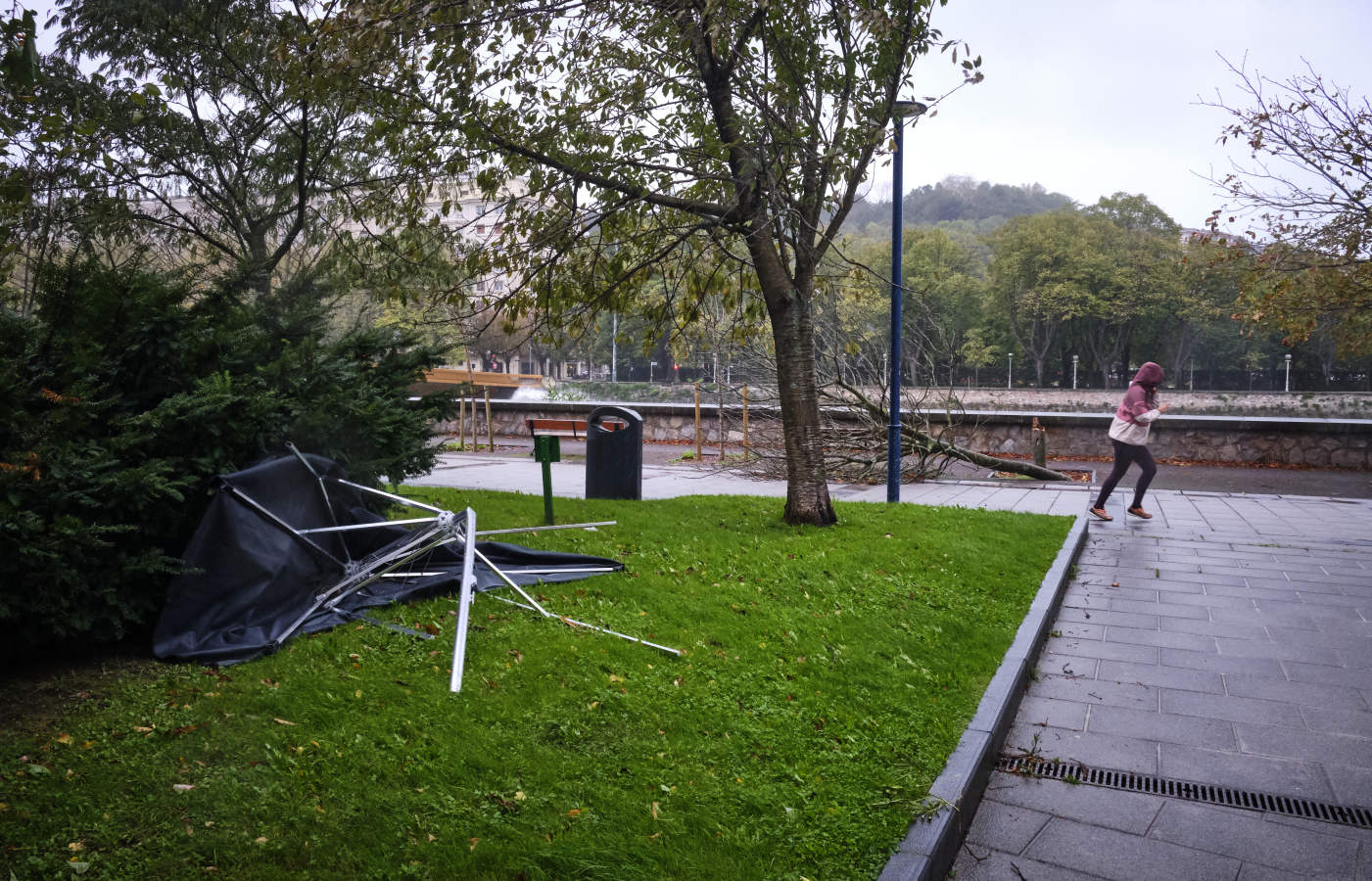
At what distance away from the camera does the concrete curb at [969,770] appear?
9.87 ft

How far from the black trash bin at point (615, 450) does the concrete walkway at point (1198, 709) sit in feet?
16.1

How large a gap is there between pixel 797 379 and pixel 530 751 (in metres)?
5.60

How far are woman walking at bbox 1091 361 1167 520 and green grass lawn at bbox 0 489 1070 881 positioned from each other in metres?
6.22

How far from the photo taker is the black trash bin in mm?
10688

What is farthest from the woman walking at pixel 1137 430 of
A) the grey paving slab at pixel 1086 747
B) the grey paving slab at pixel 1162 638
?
the grey paving slab at pixel 1086 747

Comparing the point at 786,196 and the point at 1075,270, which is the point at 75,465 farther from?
the point at 1075,270

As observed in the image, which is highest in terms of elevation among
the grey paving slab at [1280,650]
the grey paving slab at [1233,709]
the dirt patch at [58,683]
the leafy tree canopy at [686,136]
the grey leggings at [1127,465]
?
the leafy tree canopy at [686,136]

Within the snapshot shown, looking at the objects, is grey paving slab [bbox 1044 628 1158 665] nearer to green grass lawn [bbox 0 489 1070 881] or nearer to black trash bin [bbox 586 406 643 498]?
A: green grass lawn [bbox 0 489 1070 881]

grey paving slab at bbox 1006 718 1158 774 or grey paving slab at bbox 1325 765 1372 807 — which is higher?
grey paving slab at bbox 1325 765 1372 807

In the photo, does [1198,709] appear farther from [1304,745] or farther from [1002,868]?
[1002,868]

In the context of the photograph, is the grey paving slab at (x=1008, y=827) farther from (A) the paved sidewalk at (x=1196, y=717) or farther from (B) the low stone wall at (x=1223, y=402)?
(B) the low stone wall at (x=1223, y=402)

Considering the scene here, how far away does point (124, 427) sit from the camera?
4.24m

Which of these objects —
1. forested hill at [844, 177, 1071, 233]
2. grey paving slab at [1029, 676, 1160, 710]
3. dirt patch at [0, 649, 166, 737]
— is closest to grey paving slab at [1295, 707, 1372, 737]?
grey paving slab at [1029, 676, 1160, 710]

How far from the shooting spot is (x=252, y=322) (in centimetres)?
567
